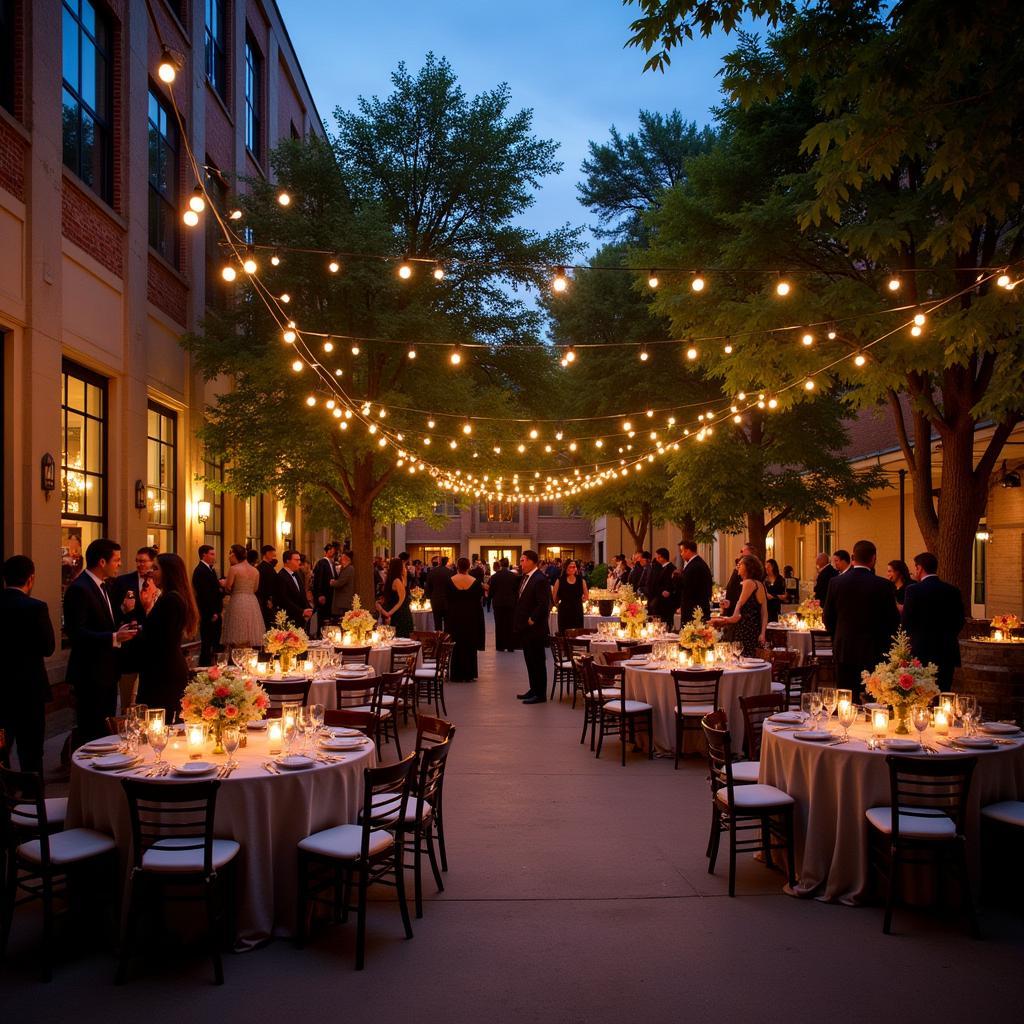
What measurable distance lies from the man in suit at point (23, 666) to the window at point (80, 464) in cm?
488

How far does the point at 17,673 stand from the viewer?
709 centimetres

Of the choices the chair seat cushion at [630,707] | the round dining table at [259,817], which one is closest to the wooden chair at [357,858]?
the round dining table at [259,817]

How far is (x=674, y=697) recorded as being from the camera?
10.0 meters

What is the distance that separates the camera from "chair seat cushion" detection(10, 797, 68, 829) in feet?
18.2

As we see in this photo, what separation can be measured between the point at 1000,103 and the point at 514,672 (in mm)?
13171

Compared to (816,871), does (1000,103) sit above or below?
above

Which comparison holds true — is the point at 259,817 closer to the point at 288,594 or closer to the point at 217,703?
Answer: the point at 217,703

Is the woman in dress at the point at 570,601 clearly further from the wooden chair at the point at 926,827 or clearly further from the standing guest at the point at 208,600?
the wooden chair at the point at 926,827

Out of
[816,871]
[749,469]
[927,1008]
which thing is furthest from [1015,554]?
[927,1008]

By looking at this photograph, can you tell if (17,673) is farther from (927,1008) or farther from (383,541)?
(383,541)

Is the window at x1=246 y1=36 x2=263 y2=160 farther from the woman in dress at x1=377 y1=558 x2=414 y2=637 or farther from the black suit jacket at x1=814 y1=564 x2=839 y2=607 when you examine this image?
the black suit jacket at x1=814 y1=564 x2=839 y2=607

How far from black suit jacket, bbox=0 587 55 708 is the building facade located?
396 centimetres

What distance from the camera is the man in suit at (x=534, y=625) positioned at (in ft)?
44.7

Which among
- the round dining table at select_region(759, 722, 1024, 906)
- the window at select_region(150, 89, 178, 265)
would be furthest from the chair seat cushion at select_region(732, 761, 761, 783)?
the window at select_region(150, 89, 178, 265)
